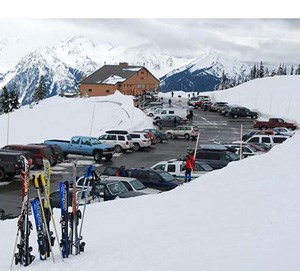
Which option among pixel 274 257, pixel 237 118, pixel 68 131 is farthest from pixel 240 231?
pixel 237 118

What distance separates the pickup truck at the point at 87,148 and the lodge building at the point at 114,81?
2577 inches

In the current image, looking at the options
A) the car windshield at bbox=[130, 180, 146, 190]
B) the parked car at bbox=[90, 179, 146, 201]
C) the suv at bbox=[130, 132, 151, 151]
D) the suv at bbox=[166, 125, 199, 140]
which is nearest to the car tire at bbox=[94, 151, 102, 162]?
the suv at bbox=[130, 132, 151, 151]

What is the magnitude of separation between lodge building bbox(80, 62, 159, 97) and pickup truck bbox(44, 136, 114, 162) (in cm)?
6546

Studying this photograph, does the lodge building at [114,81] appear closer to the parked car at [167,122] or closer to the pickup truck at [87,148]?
the parked car at [167,122]

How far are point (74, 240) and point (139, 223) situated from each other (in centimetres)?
283

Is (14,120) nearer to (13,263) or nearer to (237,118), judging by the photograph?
(237,118)

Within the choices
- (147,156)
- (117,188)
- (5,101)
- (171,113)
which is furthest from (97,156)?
(5,101)

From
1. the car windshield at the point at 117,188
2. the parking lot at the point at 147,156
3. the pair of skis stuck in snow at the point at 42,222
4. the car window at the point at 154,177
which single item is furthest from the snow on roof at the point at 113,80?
the pair of skis stuck in snow at the point at 42,222

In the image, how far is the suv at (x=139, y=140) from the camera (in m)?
39.0

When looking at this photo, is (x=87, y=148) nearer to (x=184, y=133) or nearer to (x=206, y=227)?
(x=184, y=133)

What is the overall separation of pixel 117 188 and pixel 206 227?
26.6 ft

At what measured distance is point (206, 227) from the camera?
466 inches

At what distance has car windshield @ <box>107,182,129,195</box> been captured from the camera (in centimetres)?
1930

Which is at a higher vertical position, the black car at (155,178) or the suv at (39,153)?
the black car at (155,178)
